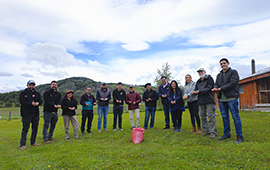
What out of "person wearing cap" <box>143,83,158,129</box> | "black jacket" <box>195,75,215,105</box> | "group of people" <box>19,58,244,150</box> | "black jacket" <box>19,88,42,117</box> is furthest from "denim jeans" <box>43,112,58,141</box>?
"black jacket" <box>195,75,215,105</box>

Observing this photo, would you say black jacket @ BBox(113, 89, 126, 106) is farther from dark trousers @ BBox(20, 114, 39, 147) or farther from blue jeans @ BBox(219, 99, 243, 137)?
blue jeans @ BBox(219, 99, 243, 137)

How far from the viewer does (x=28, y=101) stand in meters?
6.19

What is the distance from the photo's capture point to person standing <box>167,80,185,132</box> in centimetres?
733

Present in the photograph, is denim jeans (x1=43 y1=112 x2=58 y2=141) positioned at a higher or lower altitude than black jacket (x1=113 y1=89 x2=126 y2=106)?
lower

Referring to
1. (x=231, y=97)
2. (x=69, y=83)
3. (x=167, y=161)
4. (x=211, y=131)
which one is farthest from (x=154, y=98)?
(x=69, y=83)

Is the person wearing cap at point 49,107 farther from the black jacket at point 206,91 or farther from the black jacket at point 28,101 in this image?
the black jacket at point 206,91

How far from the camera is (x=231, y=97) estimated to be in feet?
17.2

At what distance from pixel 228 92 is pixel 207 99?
884mm

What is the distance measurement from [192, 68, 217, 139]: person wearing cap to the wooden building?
10.7 m

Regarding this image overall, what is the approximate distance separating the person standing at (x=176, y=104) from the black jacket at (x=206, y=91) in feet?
3.95

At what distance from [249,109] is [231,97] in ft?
44.0

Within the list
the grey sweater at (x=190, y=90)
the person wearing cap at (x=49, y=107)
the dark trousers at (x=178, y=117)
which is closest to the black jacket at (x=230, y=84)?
the grey sweater at (x=190, y=90)

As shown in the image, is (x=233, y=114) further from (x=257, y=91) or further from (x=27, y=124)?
(x=257, y=91)

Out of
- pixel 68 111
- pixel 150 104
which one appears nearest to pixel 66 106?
pixel 68 111
